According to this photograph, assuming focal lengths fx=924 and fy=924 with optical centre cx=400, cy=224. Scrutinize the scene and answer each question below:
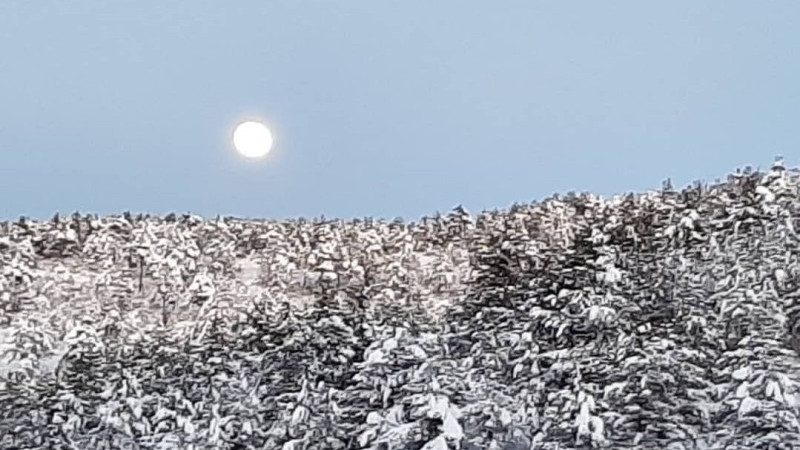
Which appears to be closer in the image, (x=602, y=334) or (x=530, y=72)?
(x=602, y=334)

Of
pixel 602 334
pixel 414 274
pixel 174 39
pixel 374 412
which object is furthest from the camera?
pixel 174 39

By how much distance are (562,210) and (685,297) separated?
5.74 m

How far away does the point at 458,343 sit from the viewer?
1016 cm

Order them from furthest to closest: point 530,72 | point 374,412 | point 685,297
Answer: point 530,72
point 685,297
point 374,412

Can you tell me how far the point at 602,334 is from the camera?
31.8 ft

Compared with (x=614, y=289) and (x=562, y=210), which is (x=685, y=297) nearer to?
(x=614, y=289)

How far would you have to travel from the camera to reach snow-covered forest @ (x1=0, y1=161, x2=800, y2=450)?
8.50 m

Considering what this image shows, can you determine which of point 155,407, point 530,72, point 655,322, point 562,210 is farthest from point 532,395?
point 530,72

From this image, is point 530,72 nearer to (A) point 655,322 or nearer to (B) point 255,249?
(B) point 255,249

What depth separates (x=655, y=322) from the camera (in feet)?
32.7

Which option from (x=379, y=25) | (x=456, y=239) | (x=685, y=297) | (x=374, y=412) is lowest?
(x=374, y=412)

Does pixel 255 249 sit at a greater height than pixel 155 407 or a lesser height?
greater

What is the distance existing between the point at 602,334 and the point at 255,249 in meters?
8.83

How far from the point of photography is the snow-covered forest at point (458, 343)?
27.9 ft
